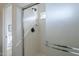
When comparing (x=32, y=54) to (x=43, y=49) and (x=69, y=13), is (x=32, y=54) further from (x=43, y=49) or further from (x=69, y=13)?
(x=69, y=13)

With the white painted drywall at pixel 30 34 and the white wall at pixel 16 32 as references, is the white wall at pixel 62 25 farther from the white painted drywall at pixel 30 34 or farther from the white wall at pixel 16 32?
the white wall at pixel 16 32

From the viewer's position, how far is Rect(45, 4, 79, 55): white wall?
1021mm

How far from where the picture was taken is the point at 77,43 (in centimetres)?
101

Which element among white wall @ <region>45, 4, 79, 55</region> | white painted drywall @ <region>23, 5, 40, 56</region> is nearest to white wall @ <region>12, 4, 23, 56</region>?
white painted drywall @ <region>23, 5, 40, 56</region>

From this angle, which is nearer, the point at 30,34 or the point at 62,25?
the point at 62,25

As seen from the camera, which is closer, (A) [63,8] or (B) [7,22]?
(A) [63,8]

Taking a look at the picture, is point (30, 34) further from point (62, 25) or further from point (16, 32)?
point (62, 25)

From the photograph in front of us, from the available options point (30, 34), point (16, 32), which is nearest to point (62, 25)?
point (30, 34)

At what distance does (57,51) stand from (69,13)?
1.27ft

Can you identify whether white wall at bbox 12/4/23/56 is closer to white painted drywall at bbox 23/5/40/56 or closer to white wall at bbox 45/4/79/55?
white painted drywall at bbox 23/5/40/56

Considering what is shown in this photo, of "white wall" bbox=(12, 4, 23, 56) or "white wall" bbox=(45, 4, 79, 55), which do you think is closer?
"white wall" bbox=(45, 4, 79, 55)

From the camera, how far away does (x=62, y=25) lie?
1090mm

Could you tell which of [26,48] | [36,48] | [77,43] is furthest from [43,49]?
[77,43]

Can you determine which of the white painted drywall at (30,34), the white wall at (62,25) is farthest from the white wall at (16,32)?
the white wall at (62,25)
